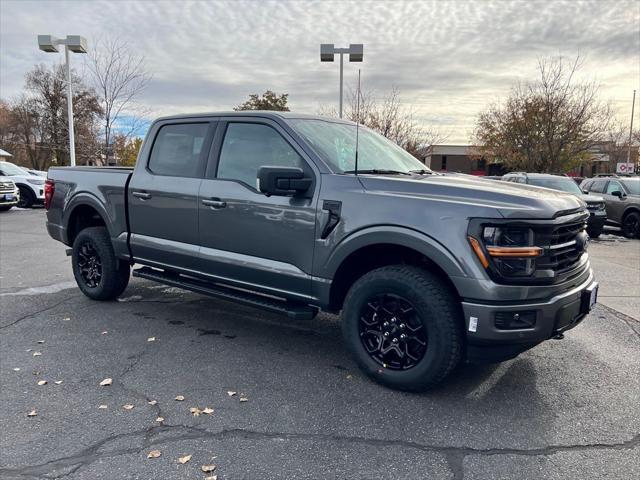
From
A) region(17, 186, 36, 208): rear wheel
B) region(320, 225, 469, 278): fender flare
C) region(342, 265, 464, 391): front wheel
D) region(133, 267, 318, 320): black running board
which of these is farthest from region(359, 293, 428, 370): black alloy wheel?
region(17, 186, 36, 208): rear wheel

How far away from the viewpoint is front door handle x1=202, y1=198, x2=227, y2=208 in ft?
14.5

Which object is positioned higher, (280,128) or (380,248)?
(280,128)

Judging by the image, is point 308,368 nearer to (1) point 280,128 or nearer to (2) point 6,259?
(1) point 280,128

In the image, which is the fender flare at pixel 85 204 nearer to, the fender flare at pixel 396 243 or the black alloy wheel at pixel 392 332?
the fender flare at pixel 396 243

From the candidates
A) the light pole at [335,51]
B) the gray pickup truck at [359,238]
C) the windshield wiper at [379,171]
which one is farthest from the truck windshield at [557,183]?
the windshield wiper at [379,171]

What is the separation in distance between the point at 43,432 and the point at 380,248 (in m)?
2.47

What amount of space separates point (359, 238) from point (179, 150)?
7.68 feet

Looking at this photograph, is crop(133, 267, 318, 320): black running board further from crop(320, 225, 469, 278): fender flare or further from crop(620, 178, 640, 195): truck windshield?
crop(620, 178, 640, 195): truck windshield

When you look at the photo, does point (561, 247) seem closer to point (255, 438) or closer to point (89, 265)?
point (255, 438)

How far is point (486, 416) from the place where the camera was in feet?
10.9

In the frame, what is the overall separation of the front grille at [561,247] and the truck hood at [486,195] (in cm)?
11

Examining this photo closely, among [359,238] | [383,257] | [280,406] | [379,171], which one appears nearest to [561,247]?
[383,257]

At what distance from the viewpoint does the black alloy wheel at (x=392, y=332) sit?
11.6 ft

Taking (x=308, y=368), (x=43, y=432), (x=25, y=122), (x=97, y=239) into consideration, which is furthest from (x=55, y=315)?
(x=25, y=122)
